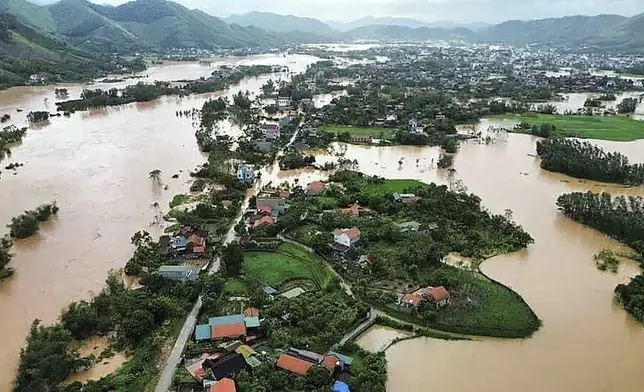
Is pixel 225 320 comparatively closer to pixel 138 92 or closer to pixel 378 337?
pixel 378 337

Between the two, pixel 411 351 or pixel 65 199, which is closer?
pixel 411 351

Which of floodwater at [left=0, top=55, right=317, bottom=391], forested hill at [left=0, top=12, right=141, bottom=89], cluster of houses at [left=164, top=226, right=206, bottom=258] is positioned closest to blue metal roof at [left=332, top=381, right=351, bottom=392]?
floodwater at [left=0, top=55, right=317, bottom=391]

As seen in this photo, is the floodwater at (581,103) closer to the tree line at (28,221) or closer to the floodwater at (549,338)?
the floodwater at (549,338)

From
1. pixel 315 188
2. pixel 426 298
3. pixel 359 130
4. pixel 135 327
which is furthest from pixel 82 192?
pixel 359 130

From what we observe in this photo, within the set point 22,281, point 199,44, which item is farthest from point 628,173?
point 199,44

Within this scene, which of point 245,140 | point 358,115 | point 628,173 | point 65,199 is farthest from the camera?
point 358,115

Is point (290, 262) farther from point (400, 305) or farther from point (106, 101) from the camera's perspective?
point (106, 101)
